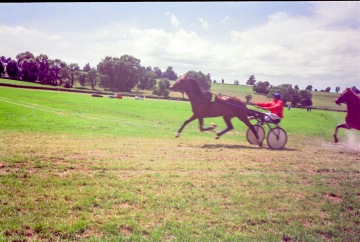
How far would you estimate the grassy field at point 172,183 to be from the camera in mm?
4340

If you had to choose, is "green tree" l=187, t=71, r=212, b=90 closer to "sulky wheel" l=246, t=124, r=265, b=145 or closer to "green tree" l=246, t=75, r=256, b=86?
"green tree" l=246, t=75, r=256, b=86

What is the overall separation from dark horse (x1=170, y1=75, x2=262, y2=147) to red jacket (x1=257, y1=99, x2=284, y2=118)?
2.28 ft

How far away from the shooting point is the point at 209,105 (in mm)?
8109

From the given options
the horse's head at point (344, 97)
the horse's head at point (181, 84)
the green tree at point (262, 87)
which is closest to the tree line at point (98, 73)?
the horse's head at point (181, 84)

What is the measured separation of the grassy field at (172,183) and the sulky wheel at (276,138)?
0.27 m

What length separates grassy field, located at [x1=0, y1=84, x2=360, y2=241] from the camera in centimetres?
434

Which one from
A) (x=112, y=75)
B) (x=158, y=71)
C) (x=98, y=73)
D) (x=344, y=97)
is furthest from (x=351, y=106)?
(x=98, y=73)

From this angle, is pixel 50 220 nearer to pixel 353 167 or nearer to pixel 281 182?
pixel 281 182

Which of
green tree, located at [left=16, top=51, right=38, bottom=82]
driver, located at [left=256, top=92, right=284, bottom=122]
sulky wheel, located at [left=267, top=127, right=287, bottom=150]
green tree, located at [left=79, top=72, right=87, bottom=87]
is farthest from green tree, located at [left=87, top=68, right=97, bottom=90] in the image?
sulky wheel, located at [left=267, top=127, right=287, bottom=150]

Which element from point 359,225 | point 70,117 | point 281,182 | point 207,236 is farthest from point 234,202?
point 70,117

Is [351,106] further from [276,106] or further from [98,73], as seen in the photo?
[98,73]

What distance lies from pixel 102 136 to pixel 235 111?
4927 millimetres

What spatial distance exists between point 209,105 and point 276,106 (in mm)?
1999

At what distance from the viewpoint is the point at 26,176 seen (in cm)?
575
